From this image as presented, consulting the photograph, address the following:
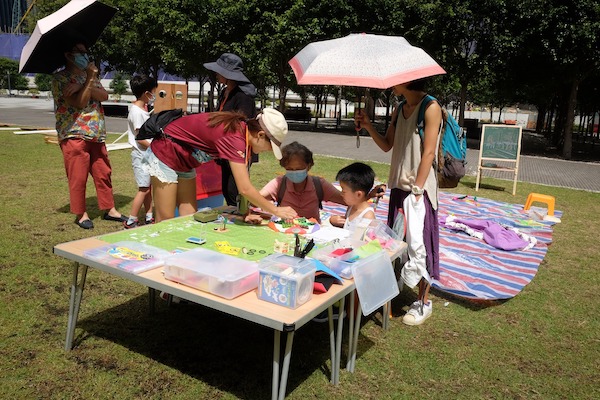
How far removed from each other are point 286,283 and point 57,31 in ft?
14.1

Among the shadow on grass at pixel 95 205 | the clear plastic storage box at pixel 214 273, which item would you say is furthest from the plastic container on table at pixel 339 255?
the shadow on grass at pixel 95 205

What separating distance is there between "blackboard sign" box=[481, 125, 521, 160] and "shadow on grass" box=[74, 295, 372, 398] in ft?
24.1

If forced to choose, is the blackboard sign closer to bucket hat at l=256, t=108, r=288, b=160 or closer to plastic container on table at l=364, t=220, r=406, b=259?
plastic container on table at l=364, t=220, r=406, b=259

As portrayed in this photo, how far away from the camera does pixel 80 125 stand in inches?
220

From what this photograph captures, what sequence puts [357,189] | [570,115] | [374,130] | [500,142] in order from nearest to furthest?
[357,189]
[374,130]
[500,142]
[570,115]

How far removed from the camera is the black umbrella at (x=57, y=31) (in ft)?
16.4

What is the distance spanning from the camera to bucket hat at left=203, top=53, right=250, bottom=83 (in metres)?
4.99

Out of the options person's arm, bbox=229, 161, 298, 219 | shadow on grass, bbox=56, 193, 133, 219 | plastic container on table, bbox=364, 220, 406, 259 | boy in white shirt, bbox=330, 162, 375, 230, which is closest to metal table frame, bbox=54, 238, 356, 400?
plastic container on table, bbox=364, 220, 406, 259

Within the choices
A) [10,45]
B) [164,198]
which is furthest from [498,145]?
[10,45]

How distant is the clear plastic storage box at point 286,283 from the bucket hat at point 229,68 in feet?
9.97

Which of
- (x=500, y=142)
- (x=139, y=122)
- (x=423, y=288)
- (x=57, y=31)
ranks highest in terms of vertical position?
(x=57, y=31)

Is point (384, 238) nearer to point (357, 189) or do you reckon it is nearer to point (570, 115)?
point (357, 189)

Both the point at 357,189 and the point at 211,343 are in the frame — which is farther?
the point at 357,189

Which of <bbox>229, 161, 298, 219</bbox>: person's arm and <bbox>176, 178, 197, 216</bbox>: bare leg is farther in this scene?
<bbox>176, 178, 197, 216</bbox>: bare leg
